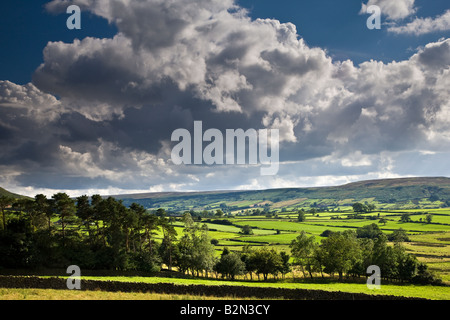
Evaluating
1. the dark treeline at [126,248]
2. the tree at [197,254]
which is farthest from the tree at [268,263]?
the tree at [197,254]

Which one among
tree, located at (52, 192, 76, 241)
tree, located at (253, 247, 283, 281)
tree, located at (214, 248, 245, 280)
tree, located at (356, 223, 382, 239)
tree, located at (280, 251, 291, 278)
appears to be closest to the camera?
tree, located at (52, 192, 76, 241)

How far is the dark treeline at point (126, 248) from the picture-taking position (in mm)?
63062

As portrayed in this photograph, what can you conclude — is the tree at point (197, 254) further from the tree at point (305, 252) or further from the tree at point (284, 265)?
the tree at point (305, 252)

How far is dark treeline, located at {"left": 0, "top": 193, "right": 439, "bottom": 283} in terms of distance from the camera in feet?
207

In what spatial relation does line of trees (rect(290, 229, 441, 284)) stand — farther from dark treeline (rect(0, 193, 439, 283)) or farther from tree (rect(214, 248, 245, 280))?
tree (rect(214, 248, 245, 280))

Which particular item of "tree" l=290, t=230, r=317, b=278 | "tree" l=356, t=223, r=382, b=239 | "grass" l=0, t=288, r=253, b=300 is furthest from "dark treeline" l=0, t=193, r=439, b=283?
"tree" l=356, t=223, r=382, b=239

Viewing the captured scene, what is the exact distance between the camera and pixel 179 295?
43.5m

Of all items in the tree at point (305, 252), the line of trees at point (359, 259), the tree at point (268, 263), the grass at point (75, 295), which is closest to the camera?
the grass at point (75, 295)

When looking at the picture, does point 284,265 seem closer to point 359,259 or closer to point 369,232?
point 359,259

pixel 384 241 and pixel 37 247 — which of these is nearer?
pixel 37 247
